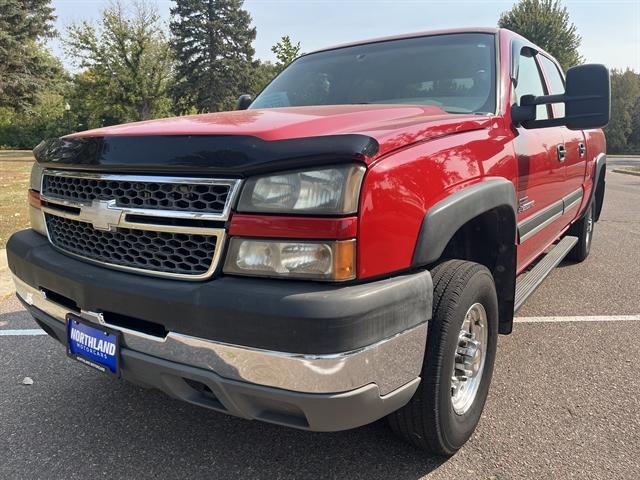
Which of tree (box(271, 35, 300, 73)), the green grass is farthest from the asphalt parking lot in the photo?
tree (box(271, 35, 300, 73))

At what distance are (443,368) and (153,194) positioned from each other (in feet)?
4.06

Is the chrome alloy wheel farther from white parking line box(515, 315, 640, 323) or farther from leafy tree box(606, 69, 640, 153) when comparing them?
leafy tree box(606, 69, 640, 153)

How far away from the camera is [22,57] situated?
2580cm

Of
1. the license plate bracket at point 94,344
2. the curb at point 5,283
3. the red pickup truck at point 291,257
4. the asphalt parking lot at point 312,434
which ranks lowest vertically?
the asphalt parking lot at point 312,434

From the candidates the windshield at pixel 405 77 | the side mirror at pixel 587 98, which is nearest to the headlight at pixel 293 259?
the windshield at pixel 405 77

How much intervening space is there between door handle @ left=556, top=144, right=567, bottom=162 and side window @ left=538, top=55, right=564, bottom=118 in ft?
1.16

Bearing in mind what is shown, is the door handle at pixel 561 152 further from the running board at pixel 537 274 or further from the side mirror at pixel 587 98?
the side mirror at pixel 587 98

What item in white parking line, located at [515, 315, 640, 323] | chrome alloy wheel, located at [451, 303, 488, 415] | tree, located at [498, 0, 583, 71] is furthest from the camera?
tree, located at [498, 0, 583, 71]

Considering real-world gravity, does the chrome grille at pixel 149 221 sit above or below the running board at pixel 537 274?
above

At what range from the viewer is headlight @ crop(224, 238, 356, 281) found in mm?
1573

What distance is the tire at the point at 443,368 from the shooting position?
1.91 metres

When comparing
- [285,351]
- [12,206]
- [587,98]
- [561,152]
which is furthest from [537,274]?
[12,206]

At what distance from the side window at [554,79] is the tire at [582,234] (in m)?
1.44

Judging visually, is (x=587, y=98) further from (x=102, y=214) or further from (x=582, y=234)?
(x=582, y=234)
